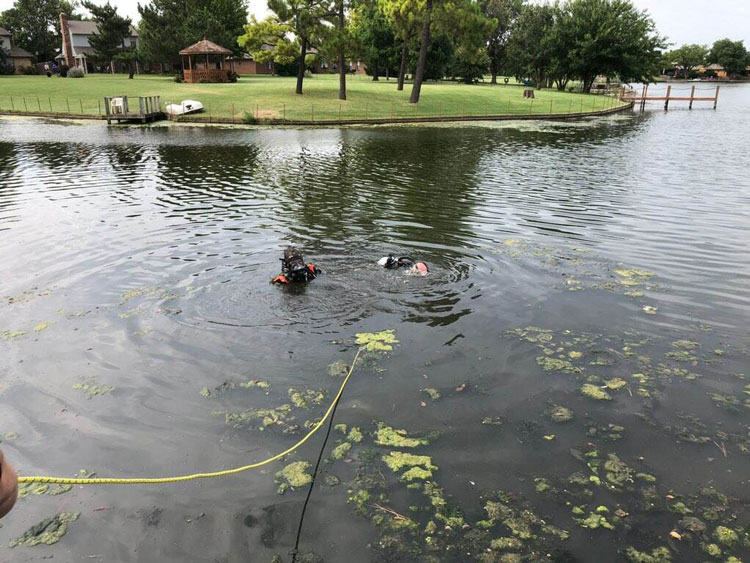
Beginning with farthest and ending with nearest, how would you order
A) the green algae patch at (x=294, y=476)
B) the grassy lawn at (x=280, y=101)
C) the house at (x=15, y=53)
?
the house at (x=15, y=53) → the grassy lawn at (x=280, y=101) → the green algae patch at (x=294, y=476)

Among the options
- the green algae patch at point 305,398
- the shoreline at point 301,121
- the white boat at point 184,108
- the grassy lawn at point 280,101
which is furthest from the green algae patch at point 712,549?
the white boat at point 184,108

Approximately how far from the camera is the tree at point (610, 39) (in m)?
65.9

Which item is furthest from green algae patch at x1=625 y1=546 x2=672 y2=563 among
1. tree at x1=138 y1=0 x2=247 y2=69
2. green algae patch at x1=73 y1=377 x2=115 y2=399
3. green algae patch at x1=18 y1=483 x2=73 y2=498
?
tree at x1=138 y1=0 x2=247 y2=69

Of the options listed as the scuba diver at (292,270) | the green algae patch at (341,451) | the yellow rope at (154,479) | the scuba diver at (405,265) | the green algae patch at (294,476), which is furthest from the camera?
the scuba diver at (405,265)

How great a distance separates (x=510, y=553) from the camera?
4508mm

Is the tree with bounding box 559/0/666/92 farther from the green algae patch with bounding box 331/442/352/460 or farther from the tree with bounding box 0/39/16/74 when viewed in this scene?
the tree with bounding box 0/39/16/74

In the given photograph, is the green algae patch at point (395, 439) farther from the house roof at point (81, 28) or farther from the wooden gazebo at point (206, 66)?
the house roof at point (81, 28)

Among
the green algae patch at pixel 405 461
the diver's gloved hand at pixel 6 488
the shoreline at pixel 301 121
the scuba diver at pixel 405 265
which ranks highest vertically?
the shoreline at pixel 301 121

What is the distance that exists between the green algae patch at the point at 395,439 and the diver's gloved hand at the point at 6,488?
387cm

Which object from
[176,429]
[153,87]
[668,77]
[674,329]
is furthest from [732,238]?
[668,77]

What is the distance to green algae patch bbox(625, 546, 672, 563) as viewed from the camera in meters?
4.43

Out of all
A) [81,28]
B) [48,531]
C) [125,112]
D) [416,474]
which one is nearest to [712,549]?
[416,474]

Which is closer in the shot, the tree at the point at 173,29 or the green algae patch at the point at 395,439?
the green algae patch at the point at 395,439

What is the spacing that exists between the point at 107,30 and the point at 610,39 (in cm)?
6762
